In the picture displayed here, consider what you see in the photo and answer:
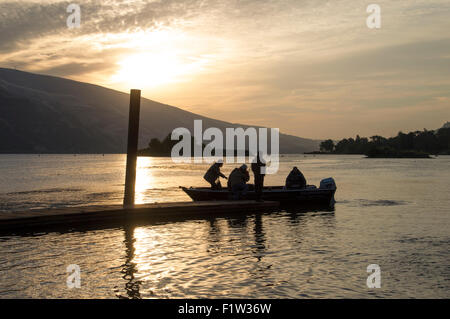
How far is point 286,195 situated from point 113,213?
1171 centimetres

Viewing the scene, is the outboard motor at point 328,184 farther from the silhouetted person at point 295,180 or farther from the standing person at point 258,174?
the standing person at point 258,174

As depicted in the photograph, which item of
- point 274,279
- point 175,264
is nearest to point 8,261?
point 175,264

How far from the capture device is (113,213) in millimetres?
20312

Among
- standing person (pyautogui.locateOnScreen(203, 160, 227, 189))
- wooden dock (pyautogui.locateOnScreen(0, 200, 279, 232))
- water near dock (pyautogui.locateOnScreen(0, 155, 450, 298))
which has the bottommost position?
water near dock (pyautogui.locateOnScreen(0, 155, 450, 298))

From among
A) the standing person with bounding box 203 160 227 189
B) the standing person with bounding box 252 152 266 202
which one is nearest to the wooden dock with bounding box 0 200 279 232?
the standing person with bounding box 252 152 266 202

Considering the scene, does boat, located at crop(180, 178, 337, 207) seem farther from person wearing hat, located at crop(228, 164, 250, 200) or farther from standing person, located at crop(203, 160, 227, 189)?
standing person, located at crop(203, 160, 227, 189)

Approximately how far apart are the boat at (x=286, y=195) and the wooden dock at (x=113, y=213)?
1834 millimetres

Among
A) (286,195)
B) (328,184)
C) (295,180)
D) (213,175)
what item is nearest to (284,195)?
(286,195)

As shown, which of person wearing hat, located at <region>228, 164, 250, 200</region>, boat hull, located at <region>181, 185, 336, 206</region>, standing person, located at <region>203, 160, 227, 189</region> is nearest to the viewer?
standing person, located at <region>203, 160, 227, 189</region>

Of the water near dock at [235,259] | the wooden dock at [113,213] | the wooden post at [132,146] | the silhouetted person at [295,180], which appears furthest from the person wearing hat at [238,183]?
the wooden post at [132,146]

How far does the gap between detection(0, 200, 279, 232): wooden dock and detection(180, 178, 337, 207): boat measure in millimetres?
1834

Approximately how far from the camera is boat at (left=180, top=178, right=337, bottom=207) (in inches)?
1047

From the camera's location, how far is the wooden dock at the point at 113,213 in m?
18.1

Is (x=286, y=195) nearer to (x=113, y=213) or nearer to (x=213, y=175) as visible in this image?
(x=213, y=175)
